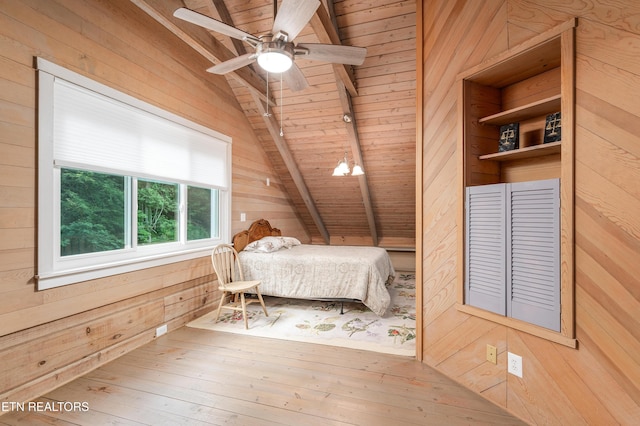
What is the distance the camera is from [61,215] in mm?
2266

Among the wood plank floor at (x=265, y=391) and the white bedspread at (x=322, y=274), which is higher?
the white bedspread at (x=322, y=274)

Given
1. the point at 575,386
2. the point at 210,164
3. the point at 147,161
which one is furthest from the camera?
the point at 210,164

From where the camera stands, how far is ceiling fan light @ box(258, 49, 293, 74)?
6.72ft

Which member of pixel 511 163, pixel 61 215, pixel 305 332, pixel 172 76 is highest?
pixel 172 76

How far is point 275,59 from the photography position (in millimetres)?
2105

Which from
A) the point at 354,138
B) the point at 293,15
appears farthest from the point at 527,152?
the point at 354,138

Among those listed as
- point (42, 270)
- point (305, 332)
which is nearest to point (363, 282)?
point (305, 332)

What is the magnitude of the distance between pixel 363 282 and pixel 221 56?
122 inches

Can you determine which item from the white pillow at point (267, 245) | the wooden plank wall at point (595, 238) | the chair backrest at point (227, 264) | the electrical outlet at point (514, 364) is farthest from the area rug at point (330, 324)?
the wooden plank wall at point (595, 238)

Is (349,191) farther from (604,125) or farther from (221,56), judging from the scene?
(604,125)

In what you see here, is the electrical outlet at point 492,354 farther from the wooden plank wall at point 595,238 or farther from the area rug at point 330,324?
the area rug at point 330,324

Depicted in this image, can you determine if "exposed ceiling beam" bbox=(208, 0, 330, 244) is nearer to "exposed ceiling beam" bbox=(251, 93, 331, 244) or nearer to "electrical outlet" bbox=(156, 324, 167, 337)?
"exposed ceiling beam" bbox=(251, 93, 331, 244)

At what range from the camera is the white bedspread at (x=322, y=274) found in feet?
11.5

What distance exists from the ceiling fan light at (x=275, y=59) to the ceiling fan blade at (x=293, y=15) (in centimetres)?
11
